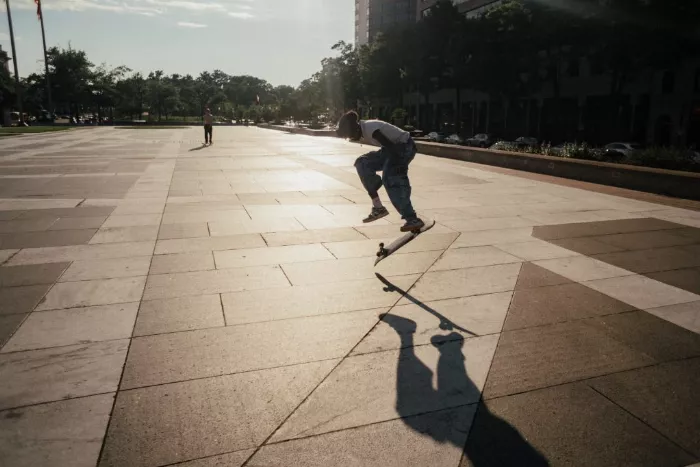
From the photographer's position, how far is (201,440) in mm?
2604

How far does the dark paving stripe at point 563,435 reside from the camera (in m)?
2.50

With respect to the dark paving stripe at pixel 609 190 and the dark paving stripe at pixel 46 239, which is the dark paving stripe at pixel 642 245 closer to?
the dark paving stripe at pixel 609 190

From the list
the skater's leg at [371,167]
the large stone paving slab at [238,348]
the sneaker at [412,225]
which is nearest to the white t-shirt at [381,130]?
the skater's leg at [371,167]

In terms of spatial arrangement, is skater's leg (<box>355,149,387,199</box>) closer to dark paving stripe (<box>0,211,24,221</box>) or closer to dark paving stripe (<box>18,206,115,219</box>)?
dark paving stripe (<box>18,206,115,219</box>)

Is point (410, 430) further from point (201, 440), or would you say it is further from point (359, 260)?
point (359, 260)

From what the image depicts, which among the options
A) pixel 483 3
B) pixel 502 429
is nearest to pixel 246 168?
pixel 502 429

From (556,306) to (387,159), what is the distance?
2.51 metres

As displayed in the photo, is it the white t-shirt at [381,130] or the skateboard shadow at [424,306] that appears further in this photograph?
the white t-shirt at [381,130]

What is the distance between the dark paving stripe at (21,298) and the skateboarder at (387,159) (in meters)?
3.49

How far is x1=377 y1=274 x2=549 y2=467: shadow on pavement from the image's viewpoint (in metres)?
2.53

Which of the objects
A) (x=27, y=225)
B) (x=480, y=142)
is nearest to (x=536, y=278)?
(x=27, y=225)

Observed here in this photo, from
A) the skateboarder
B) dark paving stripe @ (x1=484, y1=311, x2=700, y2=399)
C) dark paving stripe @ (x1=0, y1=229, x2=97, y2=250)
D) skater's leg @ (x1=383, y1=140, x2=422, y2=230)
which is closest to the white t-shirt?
the skateboarder

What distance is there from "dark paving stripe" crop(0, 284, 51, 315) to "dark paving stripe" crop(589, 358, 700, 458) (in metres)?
4.74

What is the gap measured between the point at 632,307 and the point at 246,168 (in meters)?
12.9
